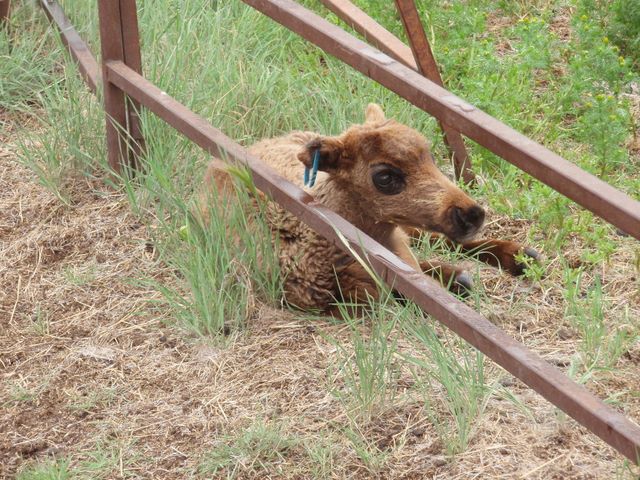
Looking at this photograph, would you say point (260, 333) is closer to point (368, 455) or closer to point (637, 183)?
point (368, 455)

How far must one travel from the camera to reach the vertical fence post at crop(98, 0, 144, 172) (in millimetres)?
5797

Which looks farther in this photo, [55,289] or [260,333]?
[55,289]

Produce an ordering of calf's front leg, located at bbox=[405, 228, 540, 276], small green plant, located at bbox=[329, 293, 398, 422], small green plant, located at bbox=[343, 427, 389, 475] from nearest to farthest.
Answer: small green plant, located at bbox=[343, 427, 389, 475] → small green plant, located at bbox=[329, 293, 398, 422] → calf's front leg, located at bbox=[405, 228, 540, 276]

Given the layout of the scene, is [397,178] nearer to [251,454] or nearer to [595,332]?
[595,332]

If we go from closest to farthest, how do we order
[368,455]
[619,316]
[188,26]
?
1. [368,455]
2. [619,316]
3. [188,26]

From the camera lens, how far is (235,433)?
4.18 m

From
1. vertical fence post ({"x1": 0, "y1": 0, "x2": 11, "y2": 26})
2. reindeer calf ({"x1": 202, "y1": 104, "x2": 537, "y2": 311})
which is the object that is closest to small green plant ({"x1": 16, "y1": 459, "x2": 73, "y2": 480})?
reindeer calf ({"x1": 202, "y1": 104, "x2": 537, "y2": 311})

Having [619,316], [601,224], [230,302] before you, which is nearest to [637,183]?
[601,224]

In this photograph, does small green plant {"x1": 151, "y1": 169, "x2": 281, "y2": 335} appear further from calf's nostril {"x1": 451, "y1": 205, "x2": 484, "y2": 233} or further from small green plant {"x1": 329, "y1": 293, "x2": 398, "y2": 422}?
calf's nostril {"x1": 451, "y1": 205, "x2": 484, "y2": 233}

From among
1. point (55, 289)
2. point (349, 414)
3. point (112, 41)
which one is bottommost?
point (55, 289)

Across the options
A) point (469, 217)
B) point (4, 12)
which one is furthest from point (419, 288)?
point (4, 12)

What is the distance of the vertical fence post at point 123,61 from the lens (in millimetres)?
5797

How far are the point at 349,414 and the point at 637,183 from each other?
2361 millimetres

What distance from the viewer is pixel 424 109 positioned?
13.4 ft
